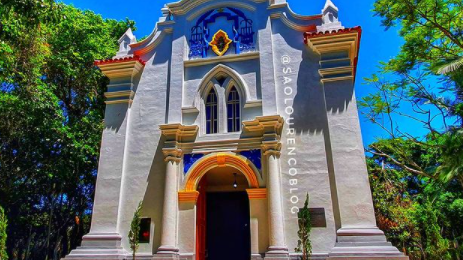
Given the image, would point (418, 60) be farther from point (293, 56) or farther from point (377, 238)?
point (377, 238)

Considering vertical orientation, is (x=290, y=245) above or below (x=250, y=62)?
below

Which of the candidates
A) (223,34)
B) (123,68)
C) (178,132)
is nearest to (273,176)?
(178,132)

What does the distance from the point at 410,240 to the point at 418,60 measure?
9.69 metres

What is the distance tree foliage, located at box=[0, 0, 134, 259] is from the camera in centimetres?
1470

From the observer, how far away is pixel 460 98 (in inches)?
484

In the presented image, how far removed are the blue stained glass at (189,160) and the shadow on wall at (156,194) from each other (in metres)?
0.71

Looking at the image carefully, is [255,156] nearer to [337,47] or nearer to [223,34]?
[337,47]

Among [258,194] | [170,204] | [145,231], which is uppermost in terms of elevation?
[258,194]

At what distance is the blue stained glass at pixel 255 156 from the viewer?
33.9 feet

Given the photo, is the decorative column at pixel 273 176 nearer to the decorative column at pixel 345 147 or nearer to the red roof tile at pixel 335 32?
the decorative column at pixel 345 147

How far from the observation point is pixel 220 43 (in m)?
12.1

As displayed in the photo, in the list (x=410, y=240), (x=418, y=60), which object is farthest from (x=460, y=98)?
(x=410, y=240)

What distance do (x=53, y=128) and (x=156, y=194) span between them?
7126 mm

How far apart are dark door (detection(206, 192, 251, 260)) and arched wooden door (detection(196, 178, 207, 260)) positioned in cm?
69
